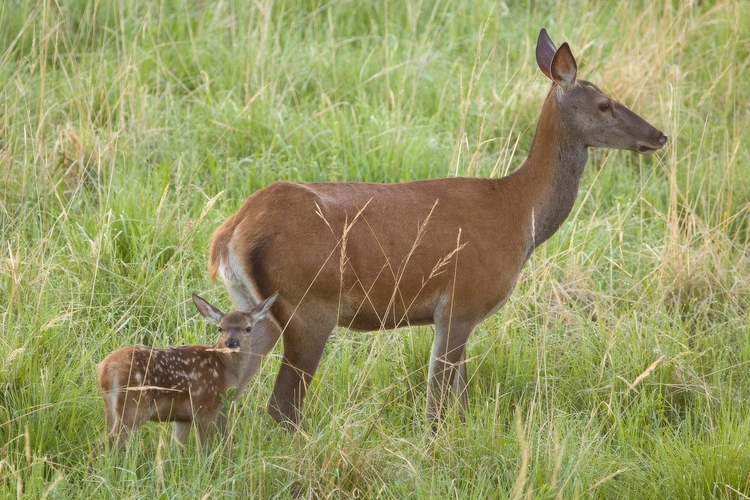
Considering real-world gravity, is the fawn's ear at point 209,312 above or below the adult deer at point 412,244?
below

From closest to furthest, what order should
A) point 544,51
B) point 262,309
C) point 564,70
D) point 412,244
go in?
point 262,309 < point 412,244 < point 564,70 < point 544,51

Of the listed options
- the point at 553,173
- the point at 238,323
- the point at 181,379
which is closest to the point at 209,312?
the point at 238,323

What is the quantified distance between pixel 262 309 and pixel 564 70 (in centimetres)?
195

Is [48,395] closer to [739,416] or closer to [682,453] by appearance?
[682,453]

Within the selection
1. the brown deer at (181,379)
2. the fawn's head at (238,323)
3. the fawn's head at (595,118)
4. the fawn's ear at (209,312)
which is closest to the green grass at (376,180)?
the brown deer at (181,379)

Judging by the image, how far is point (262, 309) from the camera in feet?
14.7

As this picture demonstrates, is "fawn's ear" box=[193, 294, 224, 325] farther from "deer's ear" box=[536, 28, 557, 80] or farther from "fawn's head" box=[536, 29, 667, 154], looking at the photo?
"deer's ear" box=[536, 28, 557, 80]

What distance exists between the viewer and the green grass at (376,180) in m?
4.12

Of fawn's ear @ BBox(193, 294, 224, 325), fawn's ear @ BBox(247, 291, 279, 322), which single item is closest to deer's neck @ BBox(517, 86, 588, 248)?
fawn's ear @ BBox(247, 291, 279, 322)

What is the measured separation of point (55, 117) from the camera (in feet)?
23.1

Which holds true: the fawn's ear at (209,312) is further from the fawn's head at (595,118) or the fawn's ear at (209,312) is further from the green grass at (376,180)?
the fawn's head at (595,118)

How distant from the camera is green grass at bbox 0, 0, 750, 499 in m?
4.12

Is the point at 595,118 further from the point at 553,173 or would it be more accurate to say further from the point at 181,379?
the point at 181,379

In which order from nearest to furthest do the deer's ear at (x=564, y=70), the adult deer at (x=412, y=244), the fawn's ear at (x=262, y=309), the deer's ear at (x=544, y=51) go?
1. the fawn's ear at (x=262, y=309)
2. the adult deer at (x=412, y=244)
3. the deer's ear at (x=564, y=70)
4. the deer's ear at (x=544, y=51)
